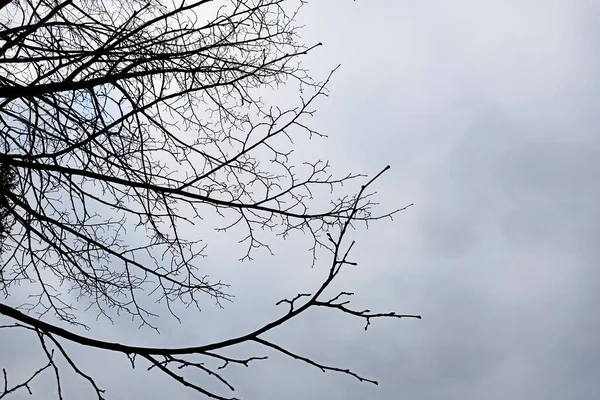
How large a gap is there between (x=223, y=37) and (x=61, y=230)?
1805 mm

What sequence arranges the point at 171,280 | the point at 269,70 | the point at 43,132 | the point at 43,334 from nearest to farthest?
the point at 43,334 → the point at 43,132 → the point at 171,280 → the point at 269,70

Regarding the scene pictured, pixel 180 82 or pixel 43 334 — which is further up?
pixel 180 82

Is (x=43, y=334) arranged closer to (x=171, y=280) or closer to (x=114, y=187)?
(x=171, y=280)

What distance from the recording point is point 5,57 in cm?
392

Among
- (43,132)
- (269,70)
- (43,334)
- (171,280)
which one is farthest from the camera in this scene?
(269,70)

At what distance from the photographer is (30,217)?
405 cm

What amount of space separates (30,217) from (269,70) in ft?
6.55

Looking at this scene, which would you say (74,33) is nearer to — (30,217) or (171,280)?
(30,217)

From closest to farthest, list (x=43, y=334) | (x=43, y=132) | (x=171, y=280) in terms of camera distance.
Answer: (x=43, y=334), (x=43, y=132), (x=171, y=280)

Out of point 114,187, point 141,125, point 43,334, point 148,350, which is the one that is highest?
point 141,125

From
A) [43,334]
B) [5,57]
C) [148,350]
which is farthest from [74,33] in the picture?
[148,350]

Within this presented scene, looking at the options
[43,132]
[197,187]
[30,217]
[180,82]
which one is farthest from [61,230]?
[180,82]

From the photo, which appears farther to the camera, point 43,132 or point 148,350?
point 43,132

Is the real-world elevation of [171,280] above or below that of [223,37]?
below
